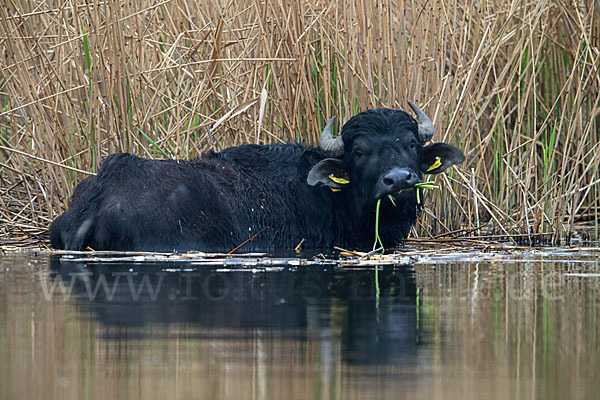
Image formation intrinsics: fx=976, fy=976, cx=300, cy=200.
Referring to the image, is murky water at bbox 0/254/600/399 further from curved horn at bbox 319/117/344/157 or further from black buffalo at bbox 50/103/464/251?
curved horn at bbox 319/117/344/157

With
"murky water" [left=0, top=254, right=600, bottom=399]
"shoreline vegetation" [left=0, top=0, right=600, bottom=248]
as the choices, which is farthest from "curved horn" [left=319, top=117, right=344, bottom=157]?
"murky water" [left=0, top=254, right=600, bottom=399]

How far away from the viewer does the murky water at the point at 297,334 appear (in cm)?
288

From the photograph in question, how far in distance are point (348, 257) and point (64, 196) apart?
2699 mm

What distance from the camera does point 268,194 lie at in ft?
25.5

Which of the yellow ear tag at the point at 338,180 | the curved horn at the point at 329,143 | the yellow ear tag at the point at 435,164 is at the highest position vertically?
the curved horn at the point at 329,143

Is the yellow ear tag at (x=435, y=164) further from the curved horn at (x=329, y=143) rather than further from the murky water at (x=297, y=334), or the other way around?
the murky water at (x=297, y=334)

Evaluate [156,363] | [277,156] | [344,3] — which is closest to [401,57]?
[344,3]

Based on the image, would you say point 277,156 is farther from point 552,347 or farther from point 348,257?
point 552,347

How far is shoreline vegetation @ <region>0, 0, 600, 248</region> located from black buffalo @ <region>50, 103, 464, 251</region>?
0.51 meters

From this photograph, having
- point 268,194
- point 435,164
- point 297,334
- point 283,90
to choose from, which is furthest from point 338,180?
point 297,334

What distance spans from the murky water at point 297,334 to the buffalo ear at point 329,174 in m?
1.90

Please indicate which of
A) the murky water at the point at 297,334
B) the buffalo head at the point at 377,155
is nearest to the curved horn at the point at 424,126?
the buffalo head at the point at 377,155

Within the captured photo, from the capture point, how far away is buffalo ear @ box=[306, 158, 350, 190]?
7602 millimetres

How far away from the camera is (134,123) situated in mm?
8297
